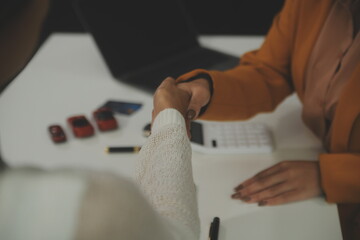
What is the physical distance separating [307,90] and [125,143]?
33 cm

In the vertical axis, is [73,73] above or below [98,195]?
below

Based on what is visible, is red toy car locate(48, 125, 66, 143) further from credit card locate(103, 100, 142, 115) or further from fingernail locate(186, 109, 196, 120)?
fingernail locate(186, 109, 196, 120)

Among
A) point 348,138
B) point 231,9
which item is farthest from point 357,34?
point 231,9

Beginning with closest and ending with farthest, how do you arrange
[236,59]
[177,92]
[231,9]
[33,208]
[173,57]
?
[33,208], [177,92], [173,57], [236,59], [231,9]

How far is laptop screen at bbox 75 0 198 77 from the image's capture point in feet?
2.55

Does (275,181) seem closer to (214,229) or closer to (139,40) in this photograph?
(214,229)

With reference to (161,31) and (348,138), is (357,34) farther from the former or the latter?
(161,31)

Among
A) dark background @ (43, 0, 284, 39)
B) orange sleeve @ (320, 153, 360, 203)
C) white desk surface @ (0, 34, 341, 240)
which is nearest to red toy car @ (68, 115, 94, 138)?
white desk surface @ (0, 34, 341, 240)

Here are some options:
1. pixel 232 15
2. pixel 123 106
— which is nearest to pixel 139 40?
pixel 123 106

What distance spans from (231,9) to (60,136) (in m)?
0.82

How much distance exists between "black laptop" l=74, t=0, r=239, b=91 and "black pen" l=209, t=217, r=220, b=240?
35 centimetres

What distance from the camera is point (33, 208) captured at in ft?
0.58

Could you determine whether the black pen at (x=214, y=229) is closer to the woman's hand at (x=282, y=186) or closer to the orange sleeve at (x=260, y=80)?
the woman's hand at (x=282, y=186)

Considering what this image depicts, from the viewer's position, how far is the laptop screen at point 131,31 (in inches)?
30.6
